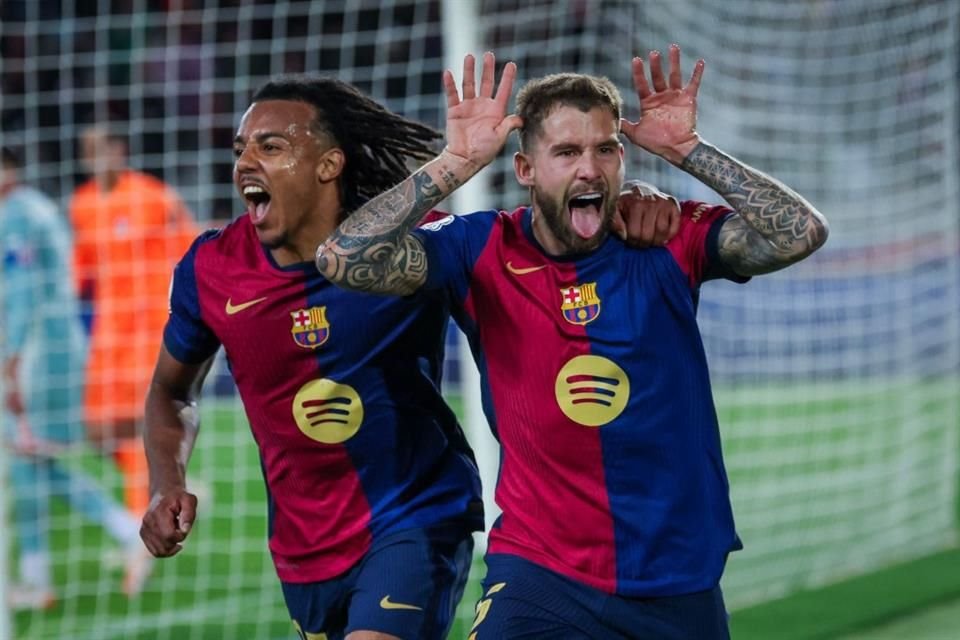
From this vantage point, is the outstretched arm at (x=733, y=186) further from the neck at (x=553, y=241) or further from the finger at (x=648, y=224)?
the neck at (x=553, y=241)

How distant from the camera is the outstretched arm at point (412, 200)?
3867 millimetres

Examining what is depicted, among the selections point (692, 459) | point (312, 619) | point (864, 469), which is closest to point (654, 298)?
point (692, 459)

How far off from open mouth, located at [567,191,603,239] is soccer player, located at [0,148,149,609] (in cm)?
474

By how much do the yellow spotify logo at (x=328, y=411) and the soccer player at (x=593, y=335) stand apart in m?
0.48

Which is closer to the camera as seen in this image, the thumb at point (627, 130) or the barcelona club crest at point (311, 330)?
the thumb at point (627, 130)

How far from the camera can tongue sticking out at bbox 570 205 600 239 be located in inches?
153

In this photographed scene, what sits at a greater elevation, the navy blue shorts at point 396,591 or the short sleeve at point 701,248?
the short sleeve at point 701,248

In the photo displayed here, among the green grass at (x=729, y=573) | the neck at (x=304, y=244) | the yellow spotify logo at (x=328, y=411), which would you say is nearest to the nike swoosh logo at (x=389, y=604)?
the yellow spotify logo at (x=328, y=411)

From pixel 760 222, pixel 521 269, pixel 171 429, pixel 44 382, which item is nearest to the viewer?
pixel 760 222

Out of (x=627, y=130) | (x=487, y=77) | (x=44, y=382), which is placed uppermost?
(x=487, y=77)

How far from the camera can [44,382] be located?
9219mm

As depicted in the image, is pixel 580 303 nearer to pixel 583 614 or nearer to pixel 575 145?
pixel 575 145

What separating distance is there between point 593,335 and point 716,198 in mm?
6197

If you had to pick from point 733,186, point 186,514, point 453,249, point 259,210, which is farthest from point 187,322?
point 733,186
